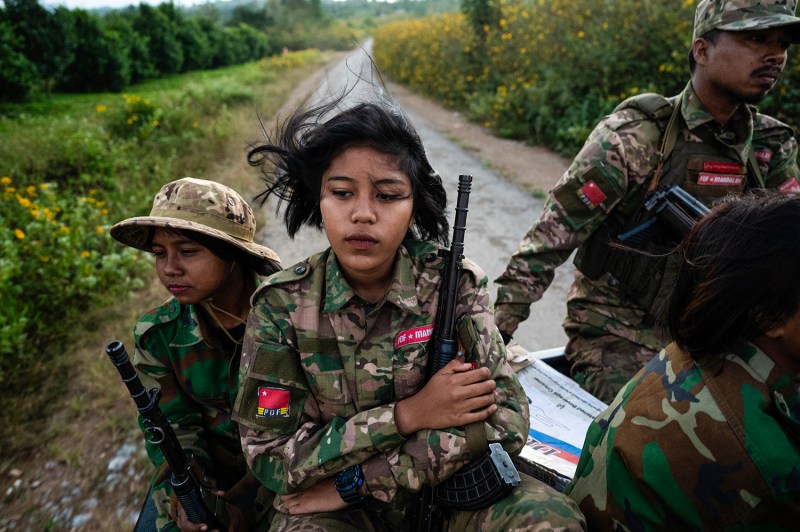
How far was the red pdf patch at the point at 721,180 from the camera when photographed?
210 centimetres

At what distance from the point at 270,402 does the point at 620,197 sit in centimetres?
162

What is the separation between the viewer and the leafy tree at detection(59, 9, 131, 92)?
17.6 metres

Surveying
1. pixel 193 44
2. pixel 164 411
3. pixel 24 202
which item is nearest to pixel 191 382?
pixel 164 411

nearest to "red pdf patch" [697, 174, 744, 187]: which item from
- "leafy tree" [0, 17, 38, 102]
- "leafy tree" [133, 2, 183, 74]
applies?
"leafy tree" [0, 17, 38, 102]

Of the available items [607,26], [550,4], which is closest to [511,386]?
[607,26]

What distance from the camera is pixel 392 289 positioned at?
159 cm

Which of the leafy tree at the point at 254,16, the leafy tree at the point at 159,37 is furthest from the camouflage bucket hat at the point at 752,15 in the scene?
the leafy tree at the point at 254,16

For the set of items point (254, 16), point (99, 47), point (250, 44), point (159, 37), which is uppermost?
point (99, 47)

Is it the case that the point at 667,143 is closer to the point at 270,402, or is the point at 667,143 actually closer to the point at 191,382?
the point at 270,402

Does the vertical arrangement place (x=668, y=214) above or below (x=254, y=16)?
above

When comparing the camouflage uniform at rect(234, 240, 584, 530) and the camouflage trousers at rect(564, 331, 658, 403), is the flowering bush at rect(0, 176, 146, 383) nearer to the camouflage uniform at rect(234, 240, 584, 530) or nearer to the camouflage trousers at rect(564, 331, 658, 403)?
the camouflage uniform at rect(234, 240, 584, 530)

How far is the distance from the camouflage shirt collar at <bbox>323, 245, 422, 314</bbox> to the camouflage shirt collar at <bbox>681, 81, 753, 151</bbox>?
4.64 feet

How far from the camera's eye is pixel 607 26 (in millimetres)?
6980

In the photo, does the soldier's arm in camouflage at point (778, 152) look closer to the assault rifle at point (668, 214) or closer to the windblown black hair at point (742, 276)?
the assault rifle at point (668, 214)
